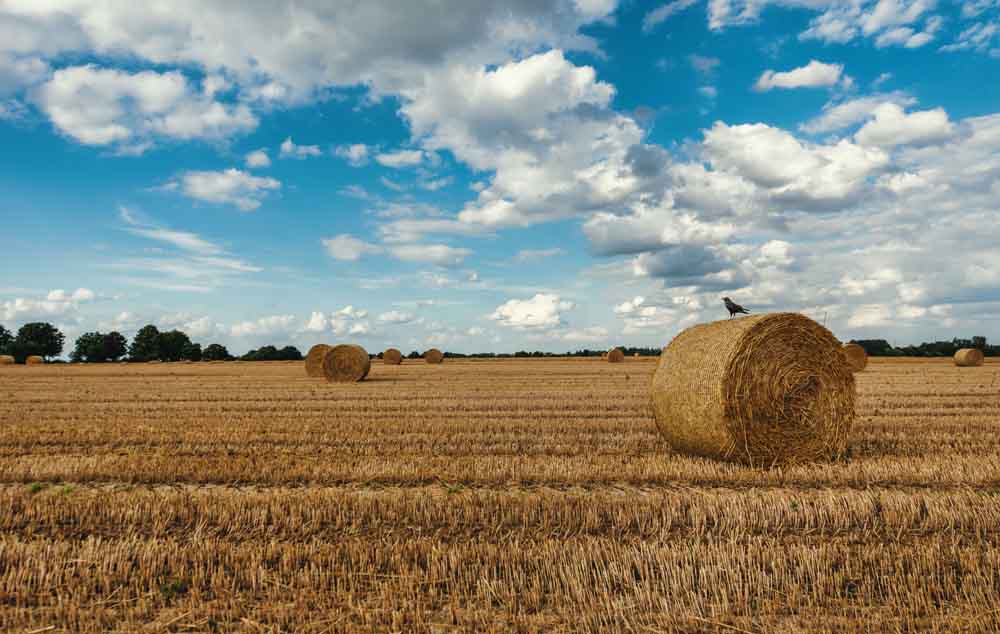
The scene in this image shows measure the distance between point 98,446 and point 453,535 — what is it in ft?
22.8

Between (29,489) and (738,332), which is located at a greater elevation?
(738,332)

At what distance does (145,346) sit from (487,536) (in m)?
101

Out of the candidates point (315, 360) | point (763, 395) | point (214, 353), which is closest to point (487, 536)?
point (763, 395)

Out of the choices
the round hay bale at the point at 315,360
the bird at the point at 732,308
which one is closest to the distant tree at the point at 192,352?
the round hay bale at the point at 315,360

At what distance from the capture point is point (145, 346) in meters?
93.2

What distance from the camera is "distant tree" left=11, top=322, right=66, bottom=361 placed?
86.0 m

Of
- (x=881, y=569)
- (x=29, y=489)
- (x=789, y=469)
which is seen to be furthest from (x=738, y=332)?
(x=29, y=489)

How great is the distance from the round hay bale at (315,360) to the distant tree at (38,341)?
76.0 meters

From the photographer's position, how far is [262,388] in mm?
21781

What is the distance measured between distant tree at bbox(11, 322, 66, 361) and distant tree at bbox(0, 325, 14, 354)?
920mm

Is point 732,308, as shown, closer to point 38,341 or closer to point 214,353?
point 214,353

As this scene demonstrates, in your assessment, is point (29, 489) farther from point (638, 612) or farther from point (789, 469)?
point (789, 469)

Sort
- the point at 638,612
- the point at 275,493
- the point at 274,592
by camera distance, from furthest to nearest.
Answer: the point at 275,493
the point at 274,592
the point at 638,612

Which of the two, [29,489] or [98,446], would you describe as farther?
[98,446]
